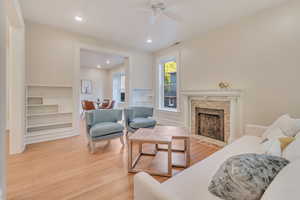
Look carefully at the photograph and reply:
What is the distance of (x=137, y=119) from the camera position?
3592 millimetres

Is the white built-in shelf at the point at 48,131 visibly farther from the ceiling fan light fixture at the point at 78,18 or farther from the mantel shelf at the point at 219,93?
the mantel shelf at the point at 219,93

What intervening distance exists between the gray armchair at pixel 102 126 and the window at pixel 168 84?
2.09 meters

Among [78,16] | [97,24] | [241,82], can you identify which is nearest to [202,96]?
[241,82]

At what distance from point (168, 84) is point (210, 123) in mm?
2066

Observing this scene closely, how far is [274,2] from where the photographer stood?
2.39 metres

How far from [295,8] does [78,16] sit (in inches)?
155

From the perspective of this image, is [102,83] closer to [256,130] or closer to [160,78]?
[160,78]

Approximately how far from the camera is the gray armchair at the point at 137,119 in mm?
3342

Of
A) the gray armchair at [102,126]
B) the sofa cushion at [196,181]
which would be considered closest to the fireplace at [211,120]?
the sofa cushion at [196,181]

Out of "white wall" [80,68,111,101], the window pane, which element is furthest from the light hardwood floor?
"white wall" [80,68,111,101]

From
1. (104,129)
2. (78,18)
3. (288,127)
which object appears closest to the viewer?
(288,127)

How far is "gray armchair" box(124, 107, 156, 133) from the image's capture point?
11.0 feet

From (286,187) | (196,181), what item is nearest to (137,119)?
(196,181)

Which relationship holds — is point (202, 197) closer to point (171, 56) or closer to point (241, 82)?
point (241, 82)
